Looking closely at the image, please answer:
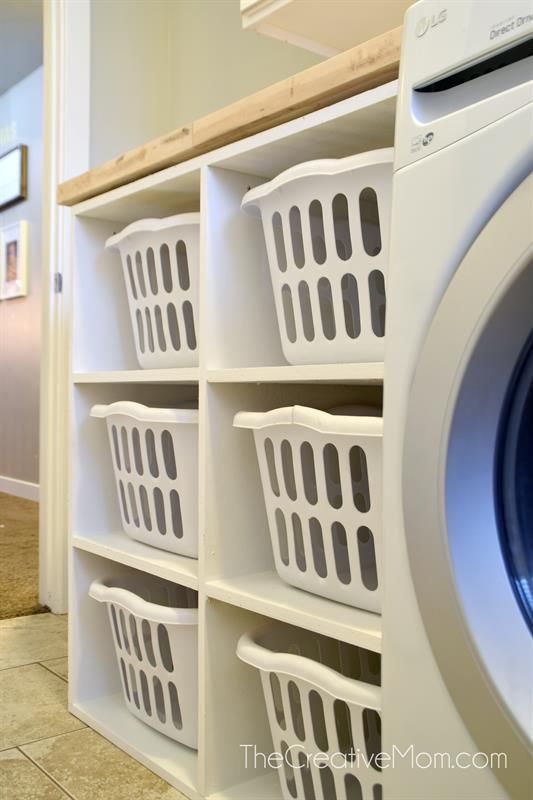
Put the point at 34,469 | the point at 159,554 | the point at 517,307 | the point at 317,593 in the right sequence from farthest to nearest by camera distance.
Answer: the point at 34,469 < the point at 159,554 < the point at 317,593 < the point at 517,307

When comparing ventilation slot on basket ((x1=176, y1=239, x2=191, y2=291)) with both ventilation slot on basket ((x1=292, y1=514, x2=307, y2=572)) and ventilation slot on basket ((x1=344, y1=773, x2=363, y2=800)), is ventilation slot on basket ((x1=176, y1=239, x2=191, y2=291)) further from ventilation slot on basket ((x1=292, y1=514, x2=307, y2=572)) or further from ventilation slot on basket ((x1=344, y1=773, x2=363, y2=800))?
ventilation slot on basket ((x1=344, y1=773, x2=363, y2=800))

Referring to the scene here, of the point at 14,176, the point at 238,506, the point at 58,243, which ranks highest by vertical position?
the point at 14,176

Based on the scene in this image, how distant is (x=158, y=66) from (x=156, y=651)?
1.59m

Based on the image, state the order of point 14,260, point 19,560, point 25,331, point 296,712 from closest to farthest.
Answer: point 296,712 < point 19,560 < point 25,331 < point 14,260

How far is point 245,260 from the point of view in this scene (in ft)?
3.69

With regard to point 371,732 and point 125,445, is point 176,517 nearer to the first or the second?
point 125,445

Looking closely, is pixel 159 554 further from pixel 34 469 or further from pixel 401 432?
pixel 34 469

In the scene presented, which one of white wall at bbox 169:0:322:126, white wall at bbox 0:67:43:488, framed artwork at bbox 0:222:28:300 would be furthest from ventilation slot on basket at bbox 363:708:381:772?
framed artwork at bbox 0:222:28:300

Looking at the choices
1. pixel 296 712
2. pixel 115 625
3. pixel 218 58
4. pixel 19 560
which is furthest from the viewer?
pixel 19 560

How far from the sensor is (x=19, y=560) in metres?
2.39

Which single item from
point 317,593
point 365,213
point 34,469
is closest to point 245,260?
point 365,213

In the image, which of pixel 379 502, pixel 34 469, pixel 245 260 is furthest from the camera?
pixel 34 469

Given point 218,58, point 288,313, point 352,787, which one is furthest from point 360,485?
point 218,58

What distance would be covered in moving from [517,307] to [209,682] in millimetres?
748
